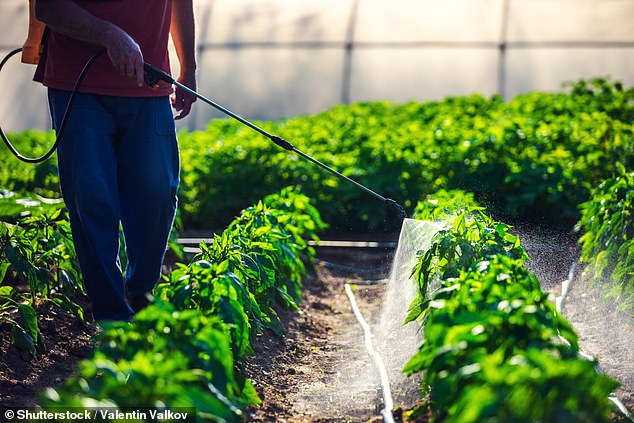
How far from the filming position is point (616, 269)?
4.21m

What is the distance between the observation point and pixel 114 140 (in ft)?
13.0

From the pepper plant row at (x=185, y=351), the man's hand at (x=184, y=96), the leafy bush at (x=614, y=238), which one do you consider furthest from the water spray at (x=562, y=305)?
the man's hand at (x=184, y=96)

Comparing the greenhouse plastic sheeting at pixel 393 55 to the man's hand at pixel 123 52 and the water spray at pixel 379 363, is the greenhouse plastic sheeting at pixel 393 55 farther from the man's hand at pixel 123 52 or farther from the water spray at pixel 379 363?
the man's hand at pixel 123 52

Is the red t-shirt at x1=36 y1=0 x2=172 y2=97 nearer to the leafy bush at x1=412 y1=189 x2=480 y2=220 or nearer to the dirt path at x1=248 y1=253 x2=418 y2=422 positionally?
the dirt path at x1=248 y1=253 x2=418 y2=422

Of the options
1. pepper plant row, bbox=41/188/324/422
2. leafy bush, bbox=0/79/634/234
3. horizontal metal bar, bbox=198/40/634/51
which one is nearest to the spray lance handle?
pepper plant row, bbox=41/188/324/422

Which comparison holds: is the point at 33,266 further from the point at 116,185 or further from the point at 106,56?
the point at 106,56

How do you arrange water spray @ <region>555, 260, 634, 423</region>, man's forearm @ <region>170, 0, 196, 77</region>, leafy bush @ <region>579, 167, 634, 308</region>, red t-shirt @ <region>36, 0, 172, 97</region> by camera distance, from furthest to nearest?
man's forearm @ <region>170, 0, 196, 77</region> → leafy bush @ <region>579, 167, 634, 308</region> → red t-shirt @ <region>36, 0, 172, 97</region> → water spray @ <region>555, 260, 634, 423</region>

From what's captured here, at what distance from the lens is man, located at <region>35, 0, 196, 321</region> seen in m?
3.64

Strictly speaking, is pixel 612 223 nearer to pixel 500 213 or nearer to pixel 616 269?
pixel 616 269

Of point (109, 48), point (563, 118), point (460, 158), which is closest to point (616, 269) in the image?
point (109, 48)

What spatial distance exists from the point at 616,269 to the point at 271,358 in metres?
1.62

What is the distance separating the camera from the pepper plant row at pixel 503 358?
6.61ft

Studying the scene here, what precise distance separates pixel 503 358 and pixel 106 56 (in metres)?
2.19

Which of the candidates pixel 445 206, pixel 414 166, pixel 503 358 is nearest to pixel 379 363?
pixel 445 206
